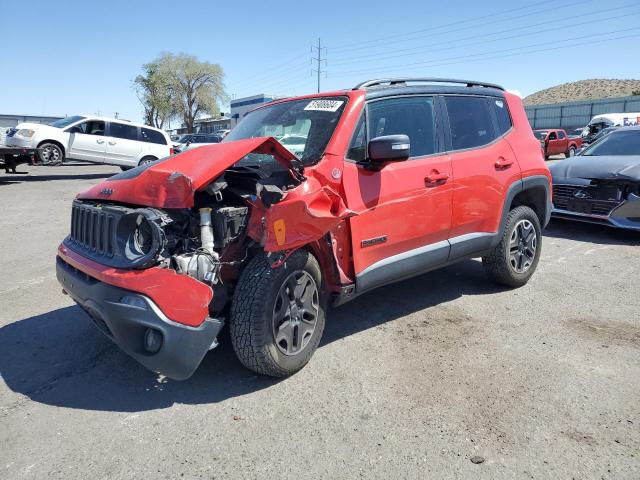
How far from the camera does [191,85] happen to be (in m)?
64.3

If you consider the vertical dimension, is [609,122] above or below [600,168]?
above

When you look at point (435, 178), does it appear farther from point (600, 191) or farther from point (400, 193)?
point (600, 191)

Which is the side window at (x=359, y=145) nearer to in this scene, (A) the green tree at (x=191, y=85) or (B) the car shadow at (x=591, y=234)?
(B) the car shadow at (x=591, y=234)

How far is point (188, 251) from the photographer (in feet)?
9.20

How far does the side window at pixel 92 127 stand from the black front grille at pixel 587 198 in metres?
14.8

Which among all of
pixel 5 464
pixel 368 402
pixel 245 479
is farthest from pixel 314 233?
pixel 5 464

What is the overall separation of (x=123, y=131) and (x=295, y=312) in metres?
16.1

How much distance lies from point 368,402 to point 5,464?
1.94 metres

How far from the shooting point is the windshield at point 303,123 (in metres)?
3.41

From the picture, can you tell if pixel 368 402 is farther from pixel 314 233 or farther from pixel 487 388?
pixel 314 233

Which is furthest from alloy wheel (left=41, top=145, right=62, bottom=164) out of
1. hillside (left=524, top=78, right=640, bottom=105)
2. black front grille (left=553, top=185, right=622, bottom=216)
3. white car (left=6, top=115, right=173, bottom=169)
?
hillside (left=524, top=78, right=640, bottom=105)

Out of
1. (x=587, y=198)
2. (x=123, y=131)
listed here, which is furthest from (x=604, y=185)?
(x=123, y=131)

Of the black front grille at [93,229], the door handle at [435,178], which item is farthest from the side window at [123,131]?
the door handle at [435,178]

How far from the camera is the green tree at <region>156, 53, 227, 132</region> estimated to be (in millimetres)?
62844
